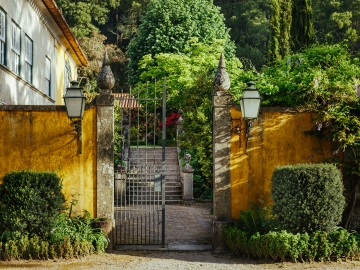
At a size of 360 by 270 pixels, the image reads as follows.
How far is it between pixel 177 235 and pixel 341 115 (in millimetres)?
4605

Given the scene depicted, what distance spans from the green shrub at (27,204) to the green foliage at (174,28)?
22.9 metres

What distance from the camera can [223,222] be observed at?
929cm

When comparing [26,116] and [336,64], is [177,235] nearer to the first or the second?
[26,116]

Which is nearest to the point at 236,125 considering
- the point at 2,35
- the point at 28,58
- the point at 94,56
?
the point at 2,35

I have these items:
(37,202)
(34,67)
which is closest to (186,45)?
(34,67)

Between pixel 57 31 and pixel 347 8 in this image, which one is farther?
pixel 347 8

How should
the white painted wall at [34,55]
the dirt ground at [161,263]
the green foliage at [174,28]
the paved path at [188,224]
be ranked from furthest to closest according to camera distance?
the green foliage at [174,28]
the white painted wall at [34,55]
the paved path at [188,224]
the dirt ground at [161,263]

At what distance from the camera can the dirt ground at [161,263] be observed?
25.9ft

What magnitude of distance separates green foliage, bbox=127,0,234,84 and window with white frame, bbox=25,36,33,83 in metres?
15.0

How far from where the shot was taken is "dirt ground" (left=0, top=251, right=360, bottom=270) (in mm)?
7898

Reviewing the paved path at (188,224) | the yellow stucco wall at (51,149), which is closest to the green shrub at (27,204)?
the yellow stucco wall at (51,149)

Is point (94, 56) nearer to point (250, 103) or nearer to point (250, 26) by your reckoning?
point (250, 26)

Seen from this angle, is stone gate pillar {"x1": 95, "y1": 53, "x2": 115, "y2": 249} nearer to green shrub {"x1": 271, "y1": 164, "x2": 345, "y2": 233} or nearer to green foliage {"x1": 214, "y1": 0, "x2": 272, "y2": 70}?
green shrub {"x1": 271, "y1": 164, "x2": 345, "y2": 233}

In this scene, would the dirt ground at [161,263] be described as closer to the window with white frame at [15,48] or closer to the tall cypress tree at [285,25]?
the window with white frame at [15,48]
